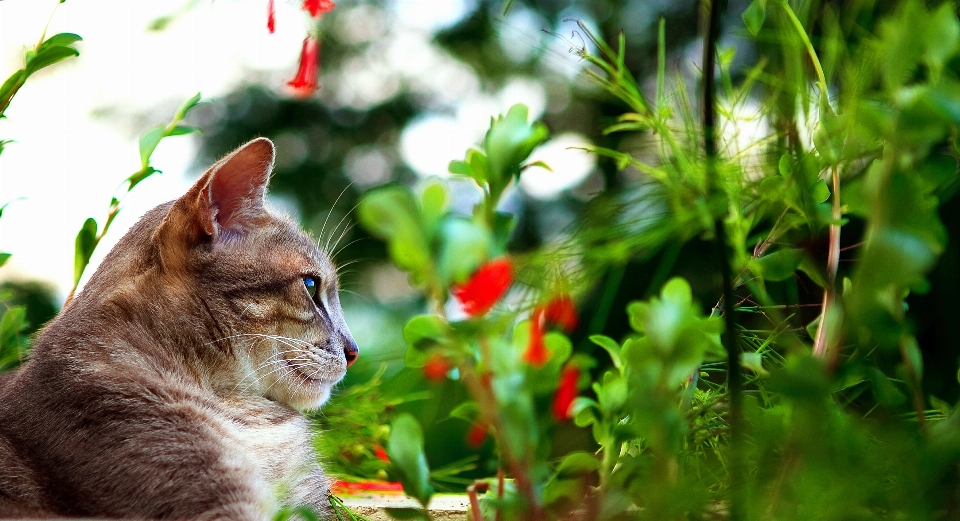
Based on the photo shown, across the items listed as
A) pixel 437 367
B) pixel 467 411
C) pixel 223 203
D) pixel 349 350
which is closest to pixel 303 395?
pixel 349 350

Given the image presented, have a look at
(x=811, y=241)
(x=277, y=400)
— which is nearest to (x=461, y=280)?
(x=811, y=241)

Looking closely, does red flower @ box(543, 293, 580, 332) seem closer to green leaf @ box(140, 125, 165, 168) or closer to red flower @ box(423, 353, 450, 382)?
red flower @ box(423, 353, 450, 382)

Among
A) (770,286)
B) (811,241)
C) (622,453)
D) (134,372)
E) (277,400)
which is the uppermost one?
(811,241)

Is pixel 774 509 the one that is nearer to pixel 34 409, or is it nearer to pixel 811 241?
pixel 811 241

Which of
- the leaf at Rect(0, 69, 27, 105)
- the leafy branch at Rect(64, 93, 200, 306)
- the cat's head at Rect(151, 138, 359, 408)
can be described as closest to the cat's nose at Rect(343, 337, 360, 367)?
the cat's head at Rect(151, 138, 359, 408)

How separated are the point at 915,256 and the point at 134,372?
0.72m

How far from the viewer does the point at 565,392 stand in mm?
377

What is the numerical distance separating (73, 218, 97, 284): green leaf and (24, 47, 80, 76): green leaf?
171mm

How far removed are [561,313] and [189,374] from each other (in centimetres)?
56

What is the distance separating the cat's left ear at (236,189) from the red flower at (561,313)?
579mm

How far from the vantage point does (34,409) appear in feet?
2.49

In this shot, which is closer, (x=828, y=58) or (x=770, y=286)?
(x=828, y=58)

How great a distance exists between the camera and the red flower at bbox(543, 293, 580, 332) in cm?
40

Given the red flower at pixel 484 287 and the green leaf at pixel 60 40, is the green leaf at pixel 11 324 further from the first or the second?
the red flower at pixel 484 287
